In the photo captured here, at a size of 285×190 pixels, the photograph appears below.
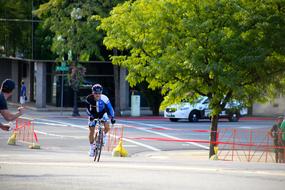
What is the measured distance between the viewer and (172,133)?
3562 centimetres

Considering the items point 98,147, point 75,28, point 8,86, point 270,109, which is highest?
point 75,28

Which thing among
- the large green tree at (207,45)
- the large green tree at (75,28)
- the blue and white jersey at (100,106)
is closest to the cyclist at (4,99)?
the blue and white jersey at (100,106)

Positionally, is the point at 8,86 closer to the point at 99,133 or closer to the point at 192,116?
the point at 99,133

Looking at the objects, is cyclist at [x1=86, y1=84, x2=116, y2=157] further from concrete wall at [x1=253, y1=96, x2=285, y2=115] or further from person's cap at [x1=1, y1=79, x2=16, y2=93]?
concrete wall at [x1=253, y1=96, x2=285, y2=115]

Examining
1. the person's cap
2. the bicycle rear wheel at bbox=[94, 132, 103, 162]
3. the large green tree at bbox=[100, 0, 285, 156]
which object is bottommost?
the bicycle rear wheel at bbox=[94, 132, 103, 162]

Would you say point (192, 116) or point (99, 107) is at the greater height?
point (99, 107)

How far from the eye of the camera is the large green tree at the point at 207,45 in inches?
942

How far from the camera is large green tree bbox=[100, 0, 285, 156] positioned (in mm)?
23922

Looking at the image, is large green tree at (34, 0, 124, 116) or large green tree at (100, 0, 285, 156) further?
large green tree at (34, 0, 124, 116)

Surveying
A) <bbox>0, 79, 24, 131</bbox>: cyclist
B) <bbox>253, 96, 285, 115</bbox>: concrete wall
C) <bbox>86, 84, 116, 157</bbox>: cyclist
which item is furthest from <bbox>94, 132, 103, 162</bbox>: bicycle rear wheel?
<bbox>253, 96, 285, 115</bbox>: concrete wall

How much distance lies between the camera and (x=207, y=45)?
2441 cm

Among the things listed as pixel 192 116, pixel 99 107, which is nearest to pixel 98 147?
pixel 99 107

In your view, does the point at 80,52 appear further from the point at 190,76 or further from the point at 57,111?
the point at 190,76

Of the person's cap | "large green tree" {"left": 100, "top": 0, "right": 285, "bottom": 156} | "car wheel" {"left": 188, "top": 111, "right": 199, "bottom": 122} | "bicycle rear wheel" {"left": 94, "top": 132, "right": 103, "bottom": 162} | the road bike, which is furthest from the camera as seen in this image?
"car wheel" {"left": 188, "top": 111, "right": 199, "bottom": 122}
